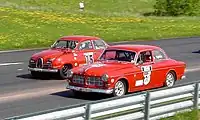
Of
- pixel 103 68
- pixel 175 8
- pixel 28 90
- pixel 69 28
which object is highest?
pixel 175 8

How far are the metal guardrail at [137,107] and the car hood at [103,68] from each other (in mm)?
3048

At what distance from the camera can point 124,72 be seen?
51.3 feet

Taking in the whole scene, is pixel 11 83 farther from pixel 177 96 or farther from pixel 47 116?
pixel 47 116

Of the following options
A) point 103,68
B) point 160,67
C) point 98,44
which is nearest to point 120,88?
point 103,68

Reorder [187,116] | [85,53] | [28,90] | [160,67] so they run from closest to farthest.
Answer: [187,116] < [160,67] < [28,90] < [85,53]

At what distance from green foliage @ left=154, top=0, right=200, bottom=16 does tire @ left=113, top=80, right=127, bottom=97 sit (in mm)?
64494

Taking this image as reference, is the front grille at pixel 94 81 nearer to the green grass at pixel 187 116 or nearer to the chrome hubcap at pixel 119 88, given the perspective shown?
the chrome hubcap at pixel 119 88

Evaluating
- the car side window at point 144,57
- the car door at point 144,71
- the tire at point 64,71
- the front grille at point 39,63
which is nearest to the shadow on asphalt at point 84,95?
the car door at point 144,71

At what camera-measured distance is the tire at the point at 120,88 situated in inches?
611

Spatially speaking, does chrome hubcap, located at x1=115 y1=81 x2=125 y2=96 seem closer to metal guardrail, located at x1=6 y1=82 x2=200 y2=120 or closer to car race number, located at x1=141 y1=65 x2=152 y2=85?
car race number, located at x1=141 y1=65 x2=152 y2=85

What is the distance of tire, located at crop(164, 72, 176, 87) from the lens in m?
17.6

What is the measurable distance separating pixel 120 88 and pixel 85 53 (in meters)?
4.79

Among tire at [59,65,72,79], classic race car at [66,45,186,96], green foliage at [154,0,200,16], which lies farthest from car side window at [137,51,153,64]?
green foliage at [154,0,200,16]

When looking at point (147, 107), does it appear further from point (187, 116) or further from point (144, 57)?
point (144, 57)
